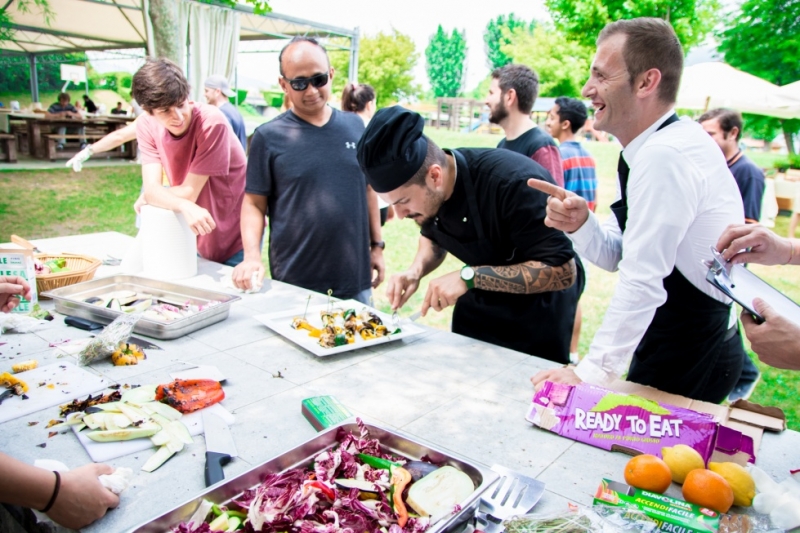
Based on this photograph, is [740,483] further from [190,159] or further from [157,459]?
[190,159]

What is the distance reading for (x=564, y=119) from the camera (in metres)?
4.92

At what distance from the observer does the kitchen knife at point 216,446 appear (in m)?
1.29

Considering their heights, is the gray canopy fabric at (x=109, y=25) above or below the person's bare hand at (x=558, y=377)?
above

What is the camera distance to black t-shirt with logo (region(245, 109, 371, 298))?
2986mm

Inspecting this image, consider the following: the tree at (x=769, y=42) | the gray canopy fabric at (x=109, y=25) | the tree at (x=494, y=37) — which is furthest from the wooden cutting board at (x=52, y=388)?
the tree at (x=494, y=37)

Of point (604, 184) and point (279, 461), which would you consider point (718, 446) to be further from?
point (604, 184)

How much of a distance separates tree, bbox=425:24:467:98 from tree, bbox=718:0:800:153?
46.9 metres

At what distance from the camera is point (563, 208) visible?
1.87 meters

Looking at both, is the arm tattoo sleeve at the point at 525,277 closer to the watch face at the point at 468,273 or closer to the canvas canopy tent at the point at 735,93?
the watch face at the point at 468,273

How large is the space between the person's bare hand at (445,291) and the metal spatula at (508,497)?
2.79 feet

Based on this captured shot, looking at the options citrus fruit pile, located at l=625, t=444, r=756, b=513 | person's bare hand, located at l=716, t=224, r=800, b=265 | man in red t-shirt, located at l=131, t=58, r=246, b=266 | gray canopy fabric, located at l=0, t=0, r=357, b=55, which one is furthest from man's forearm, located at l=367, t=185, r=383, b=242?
gray canopy fabric, located at l=0, t=0, r=357, b=55

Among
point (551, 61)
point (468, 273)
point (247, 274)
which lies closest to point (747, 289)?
point (468, 273)

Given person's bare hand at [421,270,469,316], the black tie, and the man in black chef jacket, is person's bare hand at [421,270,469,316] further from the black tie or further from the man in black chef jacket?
the black tie

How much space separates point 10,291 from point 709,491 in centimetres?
224
